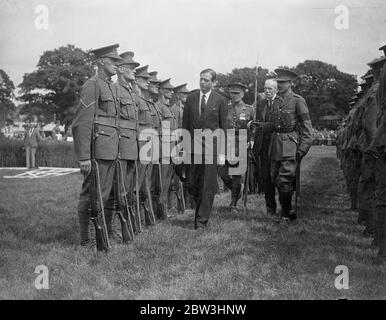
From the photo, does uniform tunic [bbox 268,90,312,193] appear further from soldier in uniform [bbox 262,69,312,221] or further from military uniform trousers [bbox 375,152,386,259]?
military uniform trousers [bbox 375,152,386,259]

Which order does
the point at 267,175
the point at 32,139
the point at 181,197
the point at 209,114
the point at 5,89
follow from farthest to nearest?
the point at 32,139 < the point at 181,197 < the point at 267,175 < the point at 5,89 < the point at 209,114

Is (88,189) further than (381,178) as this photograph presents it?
Yes

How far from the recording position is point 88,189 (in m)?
7.02

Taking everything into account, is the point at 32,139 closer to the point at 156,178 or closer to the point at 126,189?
the point at 156,178

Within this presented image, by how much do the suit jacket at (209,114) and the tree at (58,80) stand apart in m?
37.0

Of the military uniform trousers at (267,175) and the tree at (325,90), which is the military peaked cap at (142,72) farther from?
the tree at (325,90)

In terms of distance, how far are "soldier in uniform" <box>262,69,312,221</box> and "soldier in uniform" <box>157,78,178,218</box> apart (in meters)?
2.07

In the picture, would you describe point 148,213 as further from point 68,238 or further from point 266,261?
point 266,261

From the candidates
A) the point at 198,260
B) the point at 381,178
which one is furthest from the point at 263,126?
the point at 198,260

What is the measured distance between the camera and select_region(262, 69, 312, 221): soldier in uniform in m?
9.07

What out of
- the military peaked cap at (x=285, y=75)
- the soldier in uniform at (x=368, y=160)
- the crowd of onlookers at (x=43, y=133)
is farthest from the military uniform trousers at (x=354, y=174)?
the crowd of onlookers at (x=43, y=133)

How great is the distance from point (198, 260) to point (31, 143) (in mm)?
19679
